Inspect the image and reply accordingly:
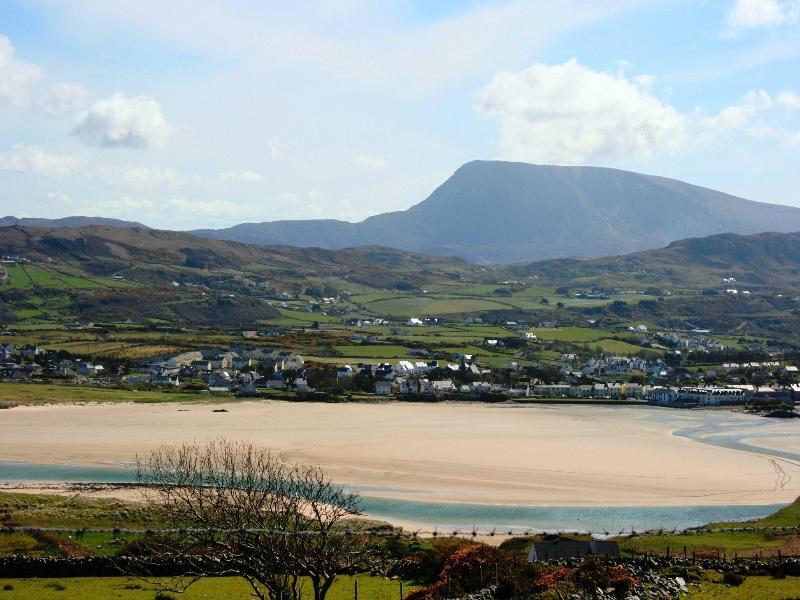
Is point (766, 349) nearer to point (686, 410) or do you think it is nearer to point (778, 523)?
point (686, 410)

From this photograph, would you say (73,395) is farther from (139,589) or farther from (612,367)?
(612,367)

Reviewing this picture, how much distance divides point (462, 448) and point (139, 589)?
91.6ft

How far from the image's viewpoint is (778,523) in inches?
1224

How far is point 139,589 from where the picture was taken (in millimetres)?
21719

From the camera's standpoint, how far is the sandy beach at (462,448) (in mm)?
38125

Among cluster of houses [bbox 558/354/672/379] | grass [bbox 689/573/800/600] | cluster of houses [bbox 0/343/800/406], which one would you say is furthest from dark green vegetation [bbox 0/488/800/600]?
cluster of houses [bbox 558/354/672/379]

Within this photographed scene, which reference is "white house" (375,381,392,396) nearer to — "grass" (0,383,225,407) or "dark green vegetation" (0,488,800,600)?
"grass" (0,383,225,407)

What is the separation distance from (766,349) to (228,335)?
66206 millimetres

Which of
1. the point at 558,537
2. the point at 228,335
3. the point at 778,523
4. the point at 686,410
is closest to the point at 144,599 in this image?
the point at 558,537

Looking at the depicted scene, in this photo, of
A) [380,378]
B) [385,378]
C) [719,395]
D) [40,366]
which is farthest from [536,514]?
[40,366]

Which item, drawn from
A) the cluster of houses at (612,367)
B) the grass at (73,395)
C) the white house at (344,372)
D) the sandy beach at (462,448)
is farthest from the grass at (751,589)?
the cluster of houses at (612,367)

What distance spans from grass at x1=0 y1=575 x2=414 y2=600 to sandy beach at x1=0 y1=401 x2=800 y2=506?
13.3 metres

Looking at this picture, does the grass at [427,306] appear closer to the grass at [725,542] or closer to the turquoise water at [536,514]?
the turquoise water at [536,514]

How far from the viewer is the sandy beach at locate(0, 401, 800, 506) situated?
3812cm
